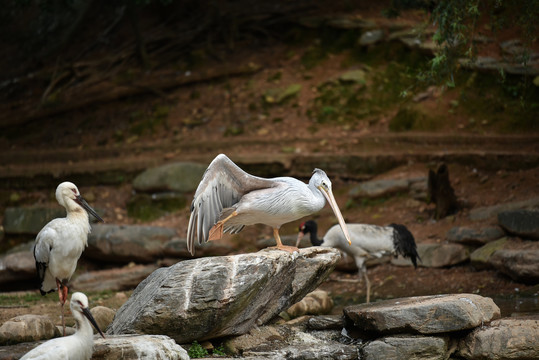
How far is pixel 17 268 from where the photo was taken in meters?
13.7

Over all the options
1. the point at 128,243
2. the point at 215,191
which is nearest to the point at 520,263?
the point at 215,191

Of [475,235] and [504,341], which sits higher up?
[504,341]

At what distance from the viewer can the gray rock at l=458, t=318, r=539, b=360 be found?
7.50 meters

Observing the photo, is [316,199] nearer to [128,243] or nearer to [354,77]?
[128,243]

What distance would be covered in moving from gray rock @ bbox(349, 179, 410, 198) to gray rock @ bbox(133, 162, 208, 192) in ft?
12.5

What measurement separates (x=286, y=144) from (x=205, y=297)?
10317 mm

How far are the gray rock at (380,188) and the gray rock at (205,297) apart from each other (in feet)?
23.7

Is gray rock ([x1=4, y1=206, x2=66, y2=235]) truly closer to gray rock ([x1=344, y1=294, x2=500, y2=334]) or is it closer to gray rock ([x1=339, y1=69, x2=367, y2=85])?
gray rock ([x1=339, y1=69, x2=367, y2=85])

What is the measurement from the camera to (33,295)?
12250mm

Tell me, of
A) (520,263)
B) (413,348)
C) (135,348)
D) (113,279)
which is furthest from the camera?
(113,279)

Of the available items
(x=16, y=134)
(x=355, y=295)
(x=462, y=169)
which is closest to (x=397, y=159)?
(x=462, y=169)

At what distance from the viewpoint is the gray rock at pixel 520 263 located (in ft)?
34.6

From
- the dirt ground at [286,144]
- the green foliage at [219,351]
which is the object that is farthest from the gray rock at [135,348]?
the dirt ground at [286,144]

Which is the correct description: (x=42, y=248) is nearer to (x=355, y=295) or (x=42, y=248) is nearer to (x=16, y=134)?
(x=355, y=295)
